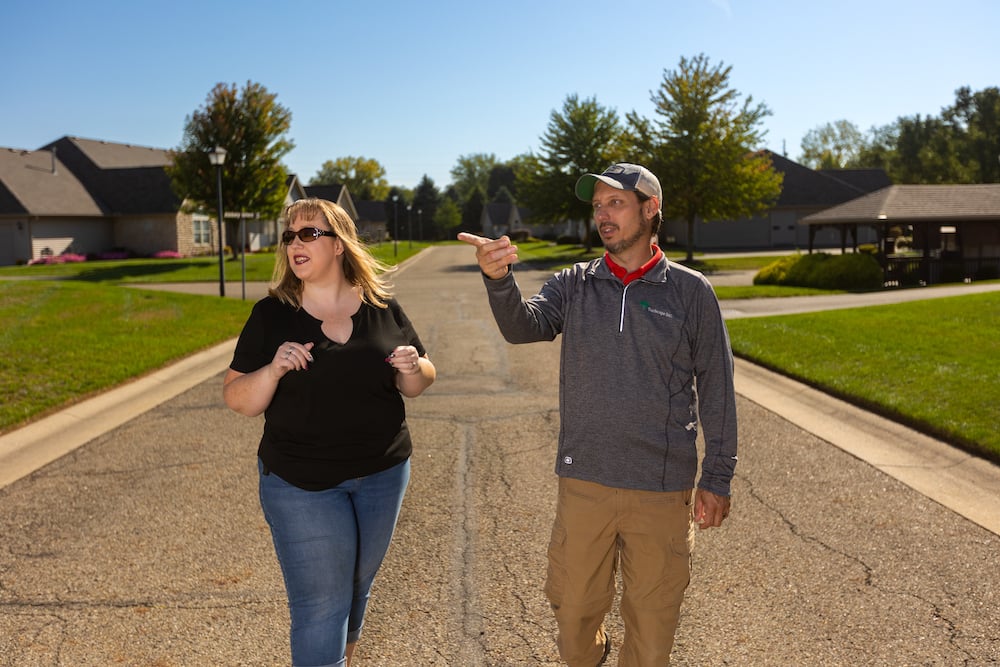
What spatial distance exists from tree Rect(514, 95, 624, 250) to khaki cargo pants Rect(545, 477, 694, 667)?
45.6m

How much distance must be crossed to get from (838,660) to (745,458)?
360 cm

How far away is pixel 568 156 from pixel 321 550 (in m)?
47.6

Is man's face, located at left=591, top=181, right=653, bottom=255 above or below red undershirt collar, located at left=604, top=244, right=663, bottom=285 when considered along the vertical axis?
above

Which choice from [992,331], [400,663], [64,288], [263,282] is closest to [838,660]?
[400,663]

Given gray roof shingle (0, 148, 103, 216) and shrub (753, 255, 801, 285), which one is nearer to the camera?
shrub (753, 255, 801, 285)

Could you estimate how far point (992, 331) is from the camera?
41.0ft

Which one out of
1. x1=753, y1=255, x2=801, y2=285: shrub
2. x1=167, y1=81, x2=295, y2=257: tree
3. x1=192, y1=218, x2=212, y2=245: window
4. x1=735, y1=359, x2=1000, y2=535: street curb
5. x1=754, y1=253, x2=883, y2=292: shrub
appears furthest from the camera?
x1=192, y1=218, x2=212, y2=245: window

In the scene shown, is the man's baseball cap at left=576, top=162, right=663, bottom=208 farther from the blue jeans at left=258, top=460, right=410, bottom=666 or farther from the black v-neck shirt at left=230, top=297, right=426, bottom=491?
the blue jeans at left=258, top=460, right=410, bottom=666

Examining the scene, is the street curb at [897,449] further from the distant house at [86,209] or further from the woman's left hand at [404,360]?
the distant house at [86,209]

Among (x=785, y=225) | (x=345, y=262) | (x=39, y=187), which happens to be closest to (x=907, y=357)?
(x=345, y=262)

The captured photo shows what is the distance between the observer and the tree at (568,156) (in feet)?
159

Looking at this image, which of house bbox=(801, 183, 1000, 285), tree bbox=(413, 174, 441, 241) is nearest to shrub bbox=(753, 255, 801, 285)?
house bbox=(801, 183, 1000, 285)

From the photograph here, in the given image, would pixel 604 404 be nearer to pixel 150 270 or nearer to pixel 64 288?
pixel 64 288

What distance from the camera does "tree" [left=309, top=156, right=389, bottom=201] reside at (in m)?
127
